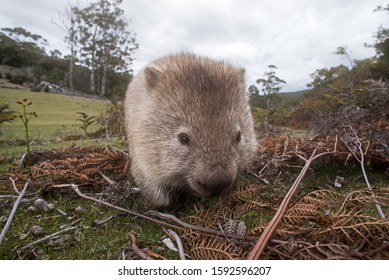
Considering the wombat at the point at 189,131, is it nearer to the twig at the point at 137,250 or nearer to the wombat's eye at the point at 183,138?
the wombat's eye at the point at 183,138

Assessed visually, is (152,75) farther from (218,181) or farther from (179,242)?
(179,242)

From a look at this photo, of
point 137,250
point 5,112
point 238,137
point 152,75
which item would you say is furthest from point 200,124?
point 5,112

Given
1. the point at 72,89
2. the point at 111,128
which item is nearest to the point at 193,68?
the point at 72,89

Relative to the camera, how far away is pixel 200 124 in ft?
6.51

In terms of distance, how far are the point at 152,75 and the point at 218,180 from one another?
1.10 meters

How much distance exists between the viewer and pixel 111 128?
18.8ft

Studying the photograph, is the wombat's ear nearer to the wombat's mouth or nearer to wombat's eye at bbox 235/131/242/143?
wombat's eye at bbox 235/131/242/143

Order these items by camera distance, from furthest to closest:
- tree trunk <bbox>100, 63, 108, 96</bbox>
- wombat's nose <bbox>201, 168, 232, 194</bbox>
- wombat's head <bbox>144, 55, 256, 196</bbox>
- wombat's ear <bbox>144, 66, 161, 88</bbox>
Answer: tree trunk <bbox>100, 63, 108, 96</bbox> → wombat's ear <bbox>144, 66, 161, 88</bbox> → wombat's head <bbox>144, 55, 256, 196</bbox> → wombat's nose <bbox>201, 168, 232, 194</bbox>

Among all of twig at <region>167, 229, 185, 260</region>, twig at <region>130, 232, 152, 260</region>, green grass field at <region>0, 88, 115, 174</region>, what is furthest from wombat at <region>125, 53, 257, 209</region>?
green grass field at <region>0, 88, 115, 174</region>

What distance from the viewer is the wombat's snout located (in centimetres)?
Answer: 174

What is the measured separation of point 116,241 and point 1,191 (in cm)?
131
